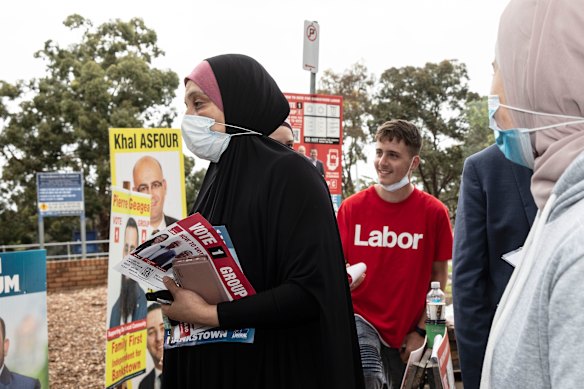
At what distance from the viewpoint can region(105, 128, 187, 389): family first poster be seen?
209 inches

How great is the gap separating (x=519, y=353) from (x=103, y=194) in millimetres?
25764

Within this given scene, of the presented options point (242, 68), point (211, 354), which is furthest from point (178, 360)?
point (242, 68)

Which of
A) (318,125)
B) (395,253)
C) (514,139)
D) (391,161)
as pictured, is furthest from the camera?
(318,125)

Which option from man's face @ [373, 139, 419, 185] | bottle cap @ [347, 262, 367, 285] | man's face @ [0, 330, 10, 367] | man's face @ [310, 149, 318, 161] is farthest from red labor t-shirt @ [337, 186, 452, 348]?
man's face @ [310, 149, 318, 161]

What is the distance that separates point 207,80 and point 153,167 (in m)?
3.36

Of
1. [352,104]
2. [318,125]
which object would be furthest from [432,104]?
[318,125]

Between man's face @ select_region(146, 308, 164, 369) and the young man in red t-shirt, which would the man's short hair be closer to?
the young man in red t-shirt

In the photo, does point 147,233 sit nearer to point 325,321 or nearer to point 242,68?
point 242,68

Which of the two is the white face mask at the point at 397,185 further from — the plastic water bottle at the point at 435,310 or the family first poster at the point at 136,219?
the family first poster at the point at 136,219

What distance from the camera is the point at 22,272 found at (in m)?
3.74

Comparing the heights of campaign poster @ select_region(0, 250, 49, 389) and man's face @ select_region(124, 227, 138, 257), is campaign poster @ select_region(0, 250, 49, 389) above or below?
below

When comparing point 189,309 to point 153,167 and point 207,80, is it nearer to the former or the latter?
point 207,80

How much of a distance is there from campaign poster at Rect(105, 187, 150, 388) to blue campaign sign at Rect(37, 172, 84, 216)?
48.8ft

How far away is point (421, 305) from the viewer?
3854mm
